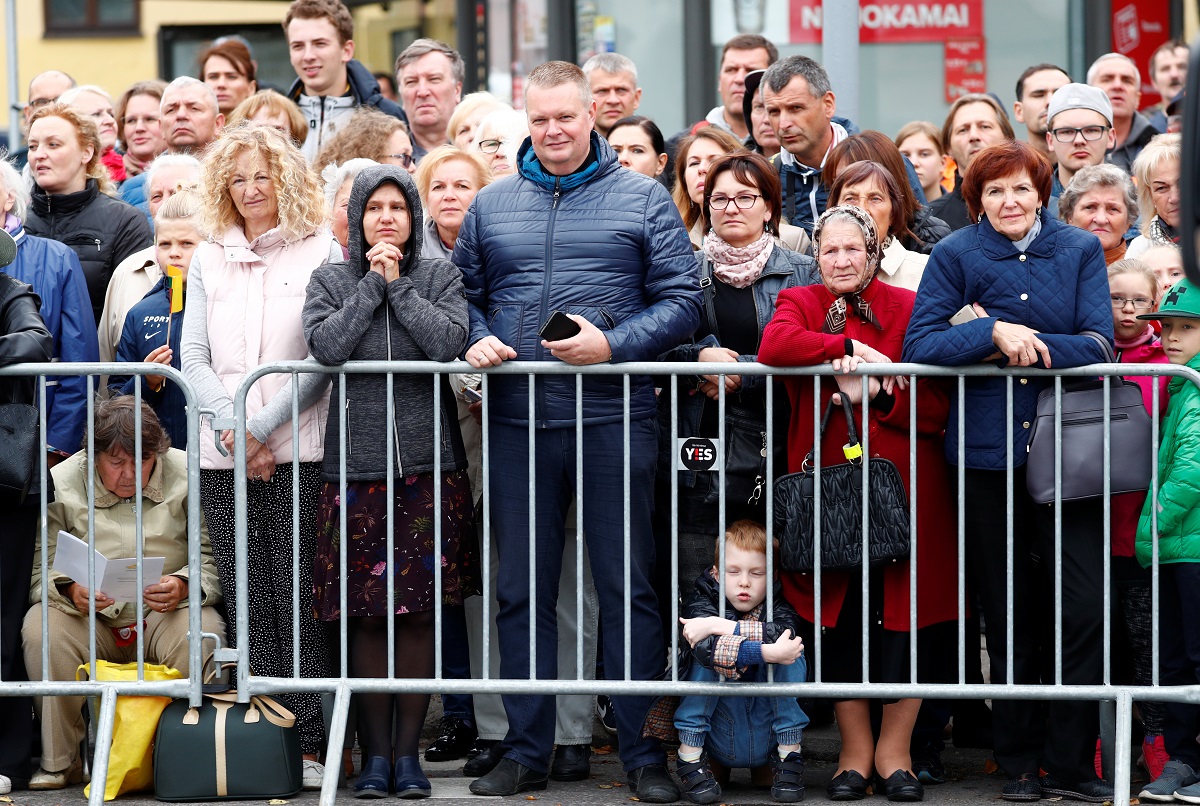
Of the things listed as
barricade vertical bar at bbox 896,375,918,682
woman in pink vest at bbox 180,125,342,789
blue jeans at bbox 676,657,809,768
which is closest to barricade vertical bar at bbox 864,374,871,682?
barricade vertical bar at bbox 896,375,918,682

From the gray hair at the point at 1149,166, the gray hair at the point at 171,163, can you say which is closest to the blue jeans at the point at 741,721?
the gray hair at the point at 1149,166

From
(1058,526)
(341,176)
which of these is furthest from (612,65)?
(1058,526)

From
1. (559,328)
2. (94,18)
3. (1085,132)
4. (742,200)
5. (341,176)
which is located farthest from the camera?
(94,18)

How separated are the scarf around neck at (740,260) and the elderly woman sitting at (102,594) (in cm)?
214

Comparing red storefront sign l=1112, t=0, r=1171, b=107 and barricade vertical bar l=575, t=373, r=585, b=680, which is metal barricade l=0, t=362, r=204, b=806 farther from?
red storefront sign l=1112, t=0, r=1171, b=107

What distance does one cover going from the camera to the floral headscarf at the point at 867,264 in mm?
5918

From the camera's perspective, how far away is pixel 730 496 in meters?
6.08

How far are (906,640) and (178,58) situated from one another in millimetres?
15853

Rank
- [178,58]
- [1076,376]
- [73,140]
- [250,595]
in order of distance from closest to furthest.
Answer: [1076,376]
[250,595]
[73,140]
[178,58]

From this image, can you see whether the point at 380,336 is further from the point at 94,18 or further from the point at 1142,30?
the point at 94,18

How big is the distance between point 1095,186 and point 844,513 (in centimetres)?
198

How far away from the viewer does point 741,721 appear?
5.96 metres

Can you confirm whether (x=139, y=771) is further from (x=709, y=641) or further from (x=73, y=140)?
(x=73, y=140)

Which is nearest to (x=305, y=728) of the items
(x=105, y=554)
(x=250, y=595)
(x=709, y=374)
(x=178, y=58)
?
(x=250, y=595)
